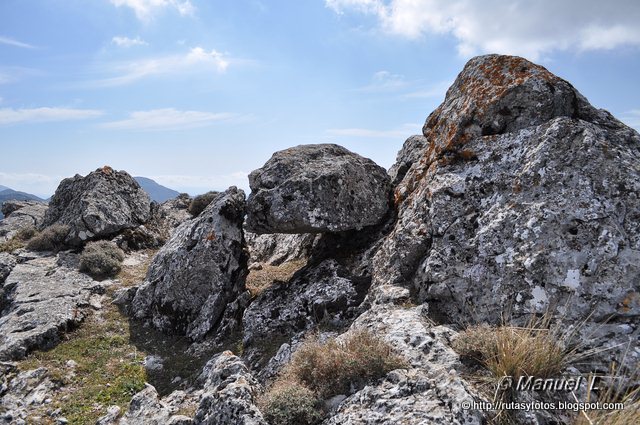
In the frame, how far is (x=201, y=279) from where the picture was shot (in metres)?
12.7

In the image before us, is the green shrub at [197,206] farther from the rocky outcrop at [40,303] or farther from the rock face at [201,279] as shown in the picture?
the rock face at [201,279]

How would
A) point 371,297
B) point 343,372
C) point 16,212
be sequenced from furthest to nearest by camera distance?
point 16,212, point 371,297, point 343,372

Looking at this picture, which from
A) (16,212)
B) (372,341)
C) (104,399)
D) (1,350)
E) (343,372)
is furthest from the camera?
(16,212)

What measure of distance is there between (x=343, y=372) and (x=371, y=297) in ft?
10.7

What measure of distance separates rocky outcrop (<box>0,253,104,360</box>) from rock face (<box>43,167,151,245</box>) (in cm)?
217

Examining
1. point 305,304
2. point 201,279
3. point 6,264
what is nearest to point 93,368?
point 201,279

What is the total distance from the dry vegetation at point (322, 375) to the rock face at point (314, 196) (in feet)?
16.8

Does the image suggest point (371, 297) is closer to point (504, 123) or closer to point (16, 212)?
point (504, 123)

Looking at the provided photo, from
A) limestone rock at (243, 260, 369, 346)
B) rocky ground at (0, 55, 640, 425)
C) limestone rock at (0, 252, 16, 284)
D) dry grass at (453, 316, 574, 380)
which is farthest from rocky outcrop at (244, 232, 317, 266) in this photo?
limestone rock at (0, 252, 16, 284)

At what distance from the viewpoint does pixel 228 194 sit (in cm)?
1412

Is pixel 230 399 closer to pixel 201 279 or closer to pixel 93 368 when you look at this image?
pixel 93 368

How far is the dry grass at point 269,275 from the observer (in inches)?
527

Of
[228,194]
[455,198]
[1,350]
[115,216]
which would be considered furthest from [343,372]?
[115,216]

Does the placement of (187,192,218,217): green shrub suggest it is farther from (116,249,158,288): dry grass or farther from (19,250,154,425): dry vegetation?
(19,250,154,425): dry vegetation
